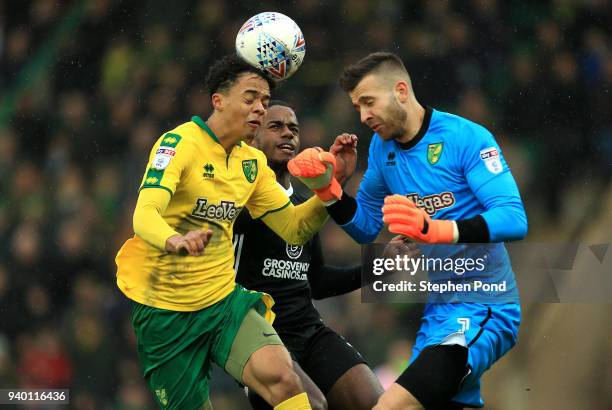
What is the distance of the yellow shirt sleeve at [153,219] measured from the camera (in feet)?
14.0

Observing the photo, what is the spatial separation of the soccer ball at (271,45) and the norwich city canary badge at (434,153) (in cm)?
94

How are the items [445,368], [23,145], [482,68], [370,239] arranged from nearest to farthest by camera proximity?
[445,368], [370,239], [482,68], [23,145]

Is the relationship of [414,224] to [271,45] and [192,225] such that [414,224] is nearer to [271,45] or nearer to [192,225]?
[192,225]

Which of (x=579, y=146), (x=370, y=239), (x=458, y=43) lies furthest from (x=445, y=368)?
(x=458, y=43)

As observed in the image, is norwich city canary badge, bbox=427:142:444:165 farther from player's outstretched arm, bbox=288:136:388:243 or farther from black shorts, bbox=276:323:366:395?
black shorts, bbox=276:323:366:395

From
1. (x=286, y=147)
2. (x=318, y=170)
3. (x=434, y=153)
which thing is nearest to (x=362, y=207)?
(x=318, y=170)

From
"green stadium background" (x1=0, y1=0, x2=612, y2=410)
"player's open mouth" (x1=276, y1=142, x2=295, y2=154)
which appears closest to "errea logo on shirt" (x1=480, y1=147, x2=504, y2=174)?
"player's open mouth" (x1=276, y1=142, x2=295, y2=154)

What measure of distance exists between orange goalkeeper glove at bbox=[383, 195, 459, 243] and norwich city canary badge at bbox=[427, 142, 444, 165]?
14.8 inches

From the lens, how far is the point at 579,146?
313 inches

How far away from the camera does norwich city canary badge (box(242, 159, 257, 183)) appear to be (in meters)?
4.91

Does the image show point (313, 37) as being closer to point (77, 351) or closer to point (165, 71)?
point (165, 71)

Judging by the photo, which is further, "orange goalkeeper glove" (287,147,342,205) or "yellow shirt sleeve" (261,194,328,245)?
"yellow shirt sleeve" (261,194,328,245)

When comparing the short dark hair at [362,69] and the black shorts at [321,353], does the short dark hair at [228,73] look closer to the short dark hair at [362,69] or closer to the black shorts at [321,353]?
the short dark hair at [362,69]

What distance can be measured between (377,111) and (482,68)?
3.89 metres
